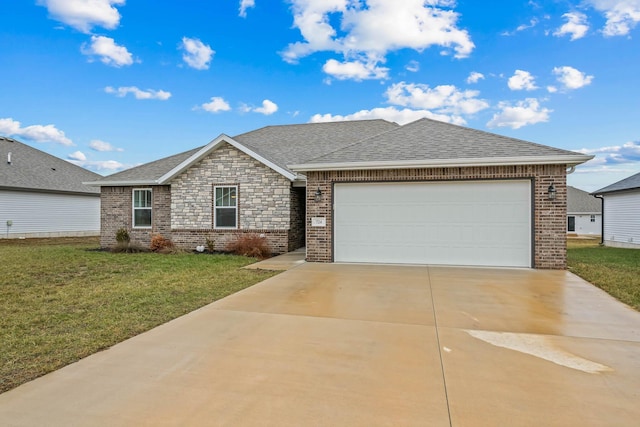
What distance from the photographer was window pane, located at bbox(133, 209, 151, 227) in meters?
15.4

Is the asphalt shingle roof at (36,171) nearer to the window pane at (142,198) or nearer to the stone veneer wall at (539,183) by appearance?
the window pane at (142,198)

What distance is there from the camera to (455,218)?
10047 mm

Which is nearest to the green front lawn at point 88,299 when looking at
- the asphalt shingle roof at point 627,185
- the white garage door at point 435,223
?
the white garage door at point 435,223

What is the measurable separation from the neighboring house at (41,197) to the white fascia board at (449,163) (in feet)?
65.4

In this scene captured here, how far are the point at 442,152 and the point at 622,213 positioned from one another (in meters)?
15.1

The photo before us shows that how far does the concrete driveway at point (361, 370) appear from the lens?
2.79m

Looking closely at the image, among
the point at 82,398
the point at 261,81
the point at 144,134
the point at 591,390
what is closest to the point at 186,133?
the point at 144,134

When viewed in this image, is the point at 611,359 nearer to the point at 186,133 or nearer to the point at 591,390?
the point at 591,390

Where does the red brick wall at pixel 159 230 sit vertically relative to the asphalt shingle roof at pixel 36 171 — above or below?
below

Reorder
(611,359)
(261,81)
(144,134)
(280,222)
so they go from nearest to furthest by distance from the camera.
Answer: (611,359), (280,222), (261,81), (144,134)

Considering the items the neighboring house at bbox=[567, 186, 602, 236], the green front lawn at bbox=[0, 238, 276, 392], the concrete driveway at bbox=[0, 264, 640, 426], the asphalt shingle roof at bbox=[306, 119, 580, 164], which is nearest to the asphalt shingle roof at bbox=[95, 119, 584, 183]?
the asphalt shingle roof at bbox=[306, 119, 580, 164]

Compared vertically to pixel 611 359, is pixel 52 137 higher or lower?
higher

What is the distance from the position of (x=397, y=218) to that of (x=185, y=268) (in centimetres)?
601

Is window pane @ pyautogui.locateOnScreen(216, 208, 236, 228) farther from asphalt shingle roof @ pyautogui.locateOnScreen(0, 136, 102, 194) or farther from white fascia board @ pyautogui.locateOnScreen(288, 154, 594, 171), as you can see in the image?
asphalt shingle roof @ pyautogui.locateOnScreen(0, 136, 102, 194)
